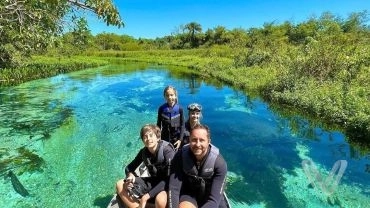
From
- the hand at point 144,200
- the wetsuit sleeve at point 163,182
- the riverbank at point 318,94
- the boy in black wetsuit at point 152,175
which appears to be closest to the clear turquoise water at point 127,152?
A: the riverbank at point 318,94

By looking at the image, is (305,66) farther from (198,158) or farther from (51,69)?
(51,69)

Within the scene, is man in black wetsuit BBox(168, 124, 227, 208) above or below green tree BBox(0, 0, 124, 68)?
below

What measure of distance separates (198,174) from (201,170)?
0.10 meters

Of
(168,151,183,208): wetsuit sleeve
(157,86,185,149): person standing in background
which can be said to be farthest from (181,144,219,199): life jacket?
(157,86,185,149): person standing in background

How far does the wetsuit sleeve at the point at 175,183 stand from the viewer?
194 inches

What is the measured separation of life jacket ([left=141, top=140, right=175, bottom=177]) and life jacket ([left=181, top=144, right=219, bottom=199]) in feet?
2.22

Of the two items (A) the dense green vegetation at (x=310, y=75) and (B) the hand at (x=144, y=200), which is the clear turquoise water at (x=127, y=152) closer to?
(A) the dense green vegetation at (x=310, y=75)

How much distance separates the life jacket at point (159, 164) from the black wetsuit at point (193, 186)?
20.3 inches

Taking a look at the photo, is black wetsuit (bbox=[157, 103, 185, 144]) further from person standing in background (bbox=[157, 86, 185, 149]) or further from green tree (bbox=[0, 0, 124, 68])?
green tree (bbox=[0, 0, 124, 68])

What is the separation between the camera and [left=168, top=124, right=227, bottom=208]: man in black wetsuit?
4.65 metres

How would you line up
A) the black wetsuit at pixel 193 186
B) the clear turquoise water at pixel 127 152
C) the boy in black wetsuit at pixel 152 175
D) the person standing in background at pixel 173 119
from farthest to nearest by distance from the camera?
the clear turquoise water at pixel 127 152 < the person standing in background at pixel 173 119 < the boy in black wetsuit at pixel 152 175 < the black wetsuit at pixel 193 186

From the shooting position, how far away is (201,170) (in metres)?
4.74

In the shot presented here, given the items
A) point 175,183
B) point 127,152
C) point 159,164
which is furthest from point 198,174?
point 127,152

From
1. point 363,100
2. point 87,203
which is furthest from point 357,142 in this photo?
point 87,203
